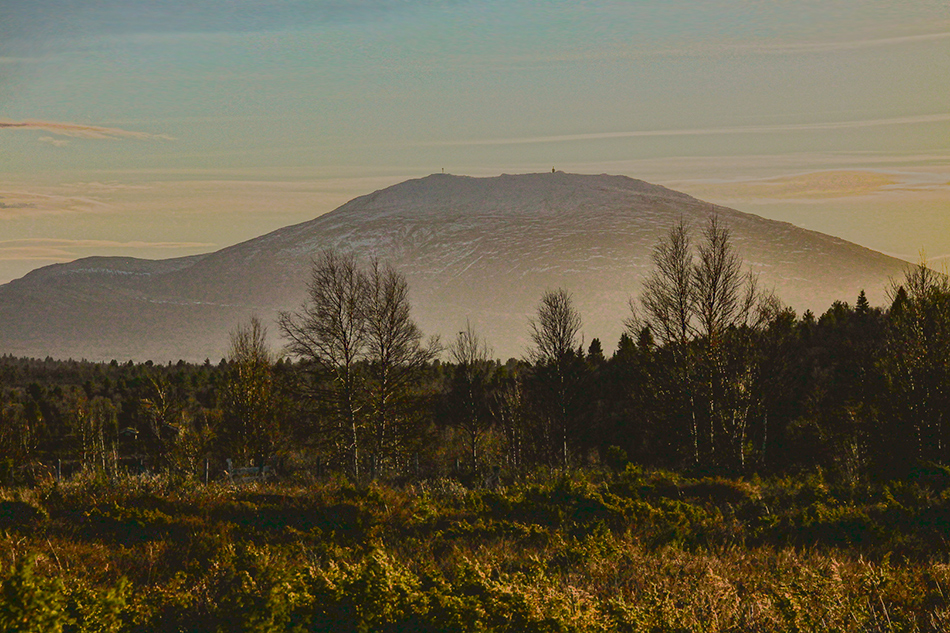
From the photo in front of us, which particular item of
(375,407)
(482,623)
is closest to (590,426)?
(375,407)

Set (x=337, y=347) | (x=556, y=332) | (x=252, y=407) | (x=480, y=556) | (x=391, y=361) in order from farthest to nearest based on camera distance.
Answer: (x=556, y=332)
(x=252, y=407)
(x=391, y=361)
(x=337, y=347)
(x=480, y=556)

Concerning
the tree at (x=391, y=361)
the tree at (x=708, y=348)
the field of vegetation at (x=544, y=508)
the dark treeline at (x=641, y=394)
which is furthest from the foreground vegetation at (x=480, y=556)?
the tree at (x=391, y=361)

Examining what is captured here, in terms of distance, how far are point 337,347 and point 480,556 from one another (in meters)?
29.4

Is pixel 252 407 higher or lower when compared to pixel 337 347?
lower

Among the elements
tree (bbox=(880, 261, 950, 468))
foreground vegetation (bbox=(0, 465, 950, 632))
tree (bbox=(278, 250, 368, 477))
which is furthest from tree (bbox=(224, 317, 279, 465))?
tree (bbox=(880, 261, 950, 468))

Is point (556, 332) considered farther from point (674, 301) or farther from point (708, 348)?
point (708, 348)

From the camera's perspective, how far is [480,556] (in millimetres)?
12422

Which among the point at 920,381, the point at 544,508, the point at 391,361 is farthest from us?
the point at 391,361

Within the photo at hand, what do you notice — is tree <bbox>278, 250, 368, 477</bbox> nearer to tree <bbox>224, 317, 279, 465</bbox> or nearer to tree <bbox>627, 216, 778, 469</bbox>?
tree <bbox>224, 317, 279, 465</bbox>

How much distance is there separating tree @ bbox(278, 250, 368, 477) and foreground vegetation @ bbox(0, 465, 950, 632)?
643 inches

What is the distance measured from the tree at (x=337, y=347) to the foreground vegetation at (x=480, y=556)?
1634cm

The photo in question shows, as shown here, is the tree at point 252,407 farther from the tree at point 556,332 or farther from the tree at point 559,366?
the tree at point 556,332

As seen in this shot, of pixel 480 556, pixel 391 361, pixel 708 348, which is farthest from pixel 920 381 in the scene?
pixel 480 556

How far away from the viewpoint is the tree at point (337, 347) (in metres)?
39.6
